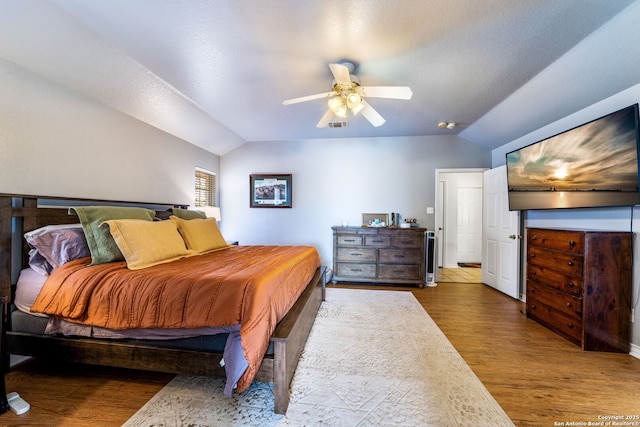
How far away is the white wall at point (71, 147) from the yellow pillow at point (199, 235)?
0.80 meters

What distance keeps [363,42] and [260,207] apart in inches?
135

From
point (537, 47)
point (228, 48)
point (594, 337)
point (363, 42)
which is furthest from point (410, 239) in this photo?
point (228, 48)

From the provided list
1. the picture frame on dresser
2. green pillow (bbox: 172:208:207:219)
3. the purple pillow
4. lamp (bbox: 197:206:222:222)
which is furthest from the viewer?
the picture frame on dresser

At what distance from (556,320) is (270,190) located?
4.35 metres

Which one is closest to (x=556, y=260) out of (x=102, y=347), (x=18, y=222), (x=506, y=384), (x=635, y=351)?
(x=635, y=351)

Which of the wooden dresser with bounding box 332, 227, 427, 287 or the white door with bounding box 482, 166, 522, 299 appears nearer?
the white door with bounding box 482, 166, 522, 299

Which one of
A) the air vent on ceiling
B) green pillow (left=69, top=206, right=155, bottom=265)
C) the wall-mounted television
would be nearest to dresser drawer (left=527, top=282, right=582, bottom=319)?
the wall-mounted television

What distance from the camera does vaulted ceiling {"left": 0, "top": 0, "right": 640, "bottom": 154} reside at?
1.62 metres

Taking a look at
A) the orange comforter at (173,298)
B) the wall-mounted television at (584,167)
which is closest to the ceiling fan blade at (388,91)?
the orange comforter at (173,298)

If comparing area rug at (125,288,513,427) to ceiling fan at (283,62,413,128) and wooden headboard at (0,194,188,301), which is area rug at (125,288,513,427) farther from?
ceiling fan at (283,62,413,128)

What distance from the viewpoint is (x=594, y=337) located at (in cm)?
209

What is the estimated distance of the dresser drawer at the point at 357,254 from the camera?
13.3ft

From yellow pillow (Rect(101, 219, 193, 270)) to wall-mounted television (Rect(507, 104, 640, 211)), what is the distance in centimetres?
396

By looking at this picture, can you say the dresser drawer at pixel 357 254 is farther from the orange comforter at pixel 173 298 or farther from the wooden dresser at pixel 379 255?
the orange comforter at pixel 173 298
